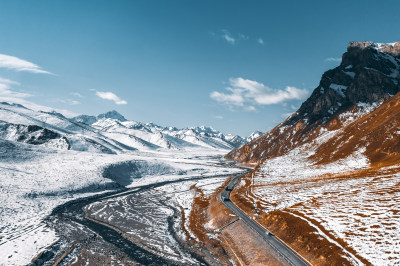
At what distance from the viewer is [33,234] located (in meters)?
50.4

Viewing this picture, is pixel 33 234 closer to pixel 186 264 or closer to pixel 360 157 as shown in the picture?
pixel 186 264

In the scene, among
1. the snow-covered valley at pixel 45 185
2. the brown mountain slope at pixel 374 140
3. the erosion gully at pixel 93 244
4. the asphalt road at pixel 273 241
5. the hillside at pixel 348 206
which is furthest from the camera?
the brown mountain slope at pixel 374 140

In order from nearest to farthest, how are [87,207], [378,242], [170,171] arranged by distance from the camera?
[378,242] → [87,207] → [170,171]

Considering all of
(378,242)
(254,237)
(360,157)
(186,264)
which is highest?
(360,157)

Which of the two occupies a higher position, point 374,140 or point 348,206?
point 374,140

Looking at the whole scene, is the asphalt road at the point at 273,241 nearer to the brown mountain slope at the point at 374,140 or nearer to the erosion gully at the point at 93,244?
the erosion gully at the point at 93,244

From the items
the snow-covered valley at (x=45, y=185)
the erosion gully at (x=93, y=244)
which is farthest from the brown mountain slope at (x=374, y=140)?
the erosion gully at (x=93, y=244)

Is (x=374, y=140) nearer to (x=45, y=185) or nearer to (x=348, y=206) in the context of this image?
(x=348, y=206)

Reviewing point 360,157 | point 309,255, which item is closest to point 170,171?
point 360,157

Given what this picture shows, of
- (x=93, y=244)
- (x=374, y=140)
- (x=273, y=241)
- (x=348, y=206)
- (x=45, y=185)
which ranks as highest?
(x=374, y=140)

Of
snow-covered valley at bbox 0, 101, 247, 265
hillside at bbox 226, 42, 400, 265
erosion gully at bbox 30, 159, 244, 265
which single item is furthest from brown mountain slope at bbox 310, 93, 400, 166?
erosion gully at bbox 30, 159, 244, 265

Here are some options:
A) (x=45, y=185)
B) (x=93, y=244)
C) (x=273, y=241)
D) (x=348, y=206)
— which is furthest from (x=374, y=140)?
(x=45, y=185)

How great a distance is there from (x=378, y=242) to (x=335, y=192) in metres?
32.2

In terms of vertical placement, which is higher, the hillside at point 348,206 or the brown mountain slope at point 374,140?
the brown mountain slope at point 374,140
